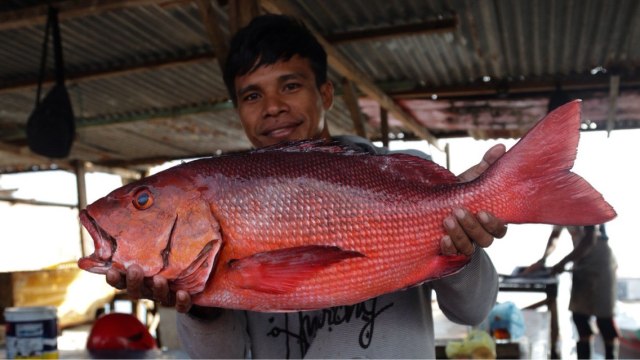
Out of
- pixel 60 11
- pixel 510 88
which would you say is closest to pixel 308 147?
pixel 60 11

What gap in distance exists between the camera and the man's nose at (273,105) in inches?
85.0

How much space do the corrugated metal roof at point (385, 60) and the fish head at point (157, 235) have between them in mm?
2961

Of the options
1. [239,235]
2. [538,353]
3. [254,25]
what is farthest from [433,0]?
[239,235]

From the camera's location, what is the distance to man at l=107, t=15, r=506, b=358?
2.04 meters

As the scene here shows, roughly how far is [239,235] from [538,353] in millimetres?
4380

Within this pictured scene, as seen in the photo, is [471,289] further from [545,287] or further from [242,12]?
[545,287]

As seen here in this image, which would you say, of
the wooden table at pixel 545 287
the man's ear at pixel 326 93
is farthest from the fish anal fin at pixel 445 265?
the wooden table at pixel 545 287

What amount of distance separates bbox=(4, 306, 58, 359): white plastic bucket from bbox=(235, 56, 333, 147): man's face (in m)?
1.41

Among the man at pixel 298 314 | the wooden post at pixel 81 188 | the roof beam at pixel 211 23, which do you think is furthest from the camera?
the wooden post at pixel 81 188

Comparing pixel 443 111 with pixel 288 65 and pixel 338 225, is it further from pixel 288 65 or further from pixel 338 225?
pixel 338 225

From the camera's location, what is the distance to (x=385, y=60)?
19.8 ft

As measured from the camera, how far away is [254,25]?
7.66 ft

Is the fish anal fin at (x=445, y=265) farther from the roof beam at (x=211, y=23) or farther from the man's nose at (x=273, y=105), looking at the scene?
the roof beam at (x=211, y=23)

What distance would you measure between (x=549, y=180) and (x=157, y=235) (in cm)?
109
